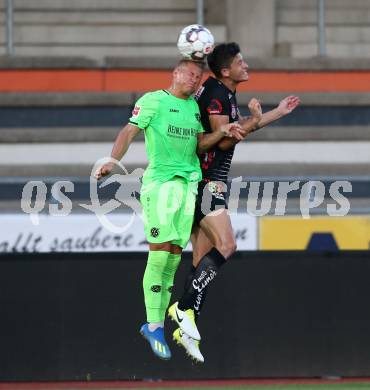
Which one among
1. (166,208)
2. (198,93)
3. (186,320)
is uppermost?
(198,93)

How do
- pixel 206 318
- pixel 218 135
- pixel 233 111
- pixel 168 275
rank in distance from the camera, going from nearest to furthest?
pixel 218 135, pixel 233 111, pixel 168 275, pixel 206 318

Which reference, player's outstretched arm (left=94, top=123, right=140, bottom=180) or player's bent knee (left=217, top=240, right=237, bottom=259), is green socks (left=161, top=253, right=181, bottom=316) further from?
player's outstretched arm (left=94, top=123, right=140, bottom=180)

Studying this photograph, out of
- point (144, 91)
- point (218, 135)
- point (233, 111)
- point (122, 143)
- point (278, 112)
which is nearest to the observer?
point (122, 143)

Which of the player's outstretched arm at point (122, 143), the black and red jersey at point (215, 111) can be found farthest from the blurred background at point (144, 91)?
the player's outstretched arm at point (122, 143)

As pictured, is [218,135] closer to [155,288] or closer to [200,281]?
[200,281]

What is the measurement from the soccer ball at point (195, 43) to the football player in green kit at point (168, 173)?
0.21 ft

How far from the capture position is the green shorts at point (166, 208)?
9836mm

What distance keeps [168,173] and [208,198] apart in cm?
37

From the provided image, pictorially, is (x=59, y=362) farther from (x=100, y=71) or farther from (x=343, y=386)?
→ (x=100, y=71)

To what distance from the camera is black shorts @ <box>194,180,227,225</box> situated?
32.8ft

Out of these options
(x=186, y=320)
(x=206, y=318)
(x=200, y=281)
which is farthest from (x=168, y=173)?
(x=206, y=318)

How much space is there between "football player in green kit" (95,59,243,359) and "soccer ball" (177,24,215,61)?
0.21ft

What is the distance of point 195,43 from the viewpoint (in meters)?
9.74

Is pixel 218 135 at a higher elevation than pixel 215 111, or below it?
below
